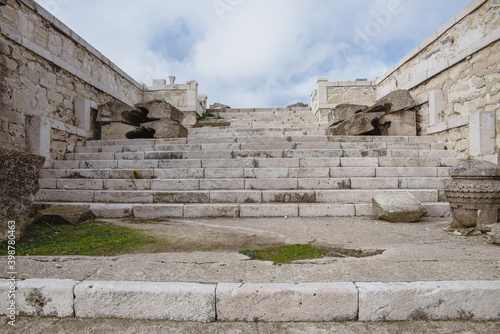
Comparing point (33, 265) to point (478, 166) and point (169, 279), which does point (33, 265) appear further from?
point (478, 166)

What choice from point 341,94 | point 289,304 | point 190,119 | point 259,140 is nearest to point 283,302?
point 289,304

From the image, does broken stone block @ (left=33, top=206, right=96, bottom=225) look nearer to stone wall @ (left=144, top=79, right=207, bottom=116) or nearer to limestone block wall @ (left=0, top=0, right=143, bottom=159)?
limestone block wall @ (left=0, top=0, right=143, bottom=159)

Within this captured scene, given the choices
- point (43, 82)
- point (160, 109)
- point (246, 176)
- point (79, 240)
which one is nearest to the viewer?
point (79, 240)

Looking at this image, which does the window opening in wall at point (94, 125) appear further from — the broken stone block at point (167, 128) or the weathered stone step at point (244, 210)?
the weathered stone step at point (244, 210)

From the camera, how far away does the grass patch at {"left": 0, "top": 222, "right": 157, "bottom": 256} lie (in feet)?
9.04

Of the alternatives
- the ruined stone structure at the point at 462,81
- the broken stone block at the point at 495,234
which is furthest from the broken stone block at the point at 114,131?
the ruined stone structure at the point at 462,81

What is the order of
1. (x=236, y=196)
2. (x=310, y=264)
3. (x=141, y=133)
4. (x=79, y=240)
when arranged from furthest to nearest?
(x=141, y=133)
(x=236, y=196)
(x=79, y=240)
(x=310, y=264)

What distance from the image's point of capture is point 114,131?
817cm

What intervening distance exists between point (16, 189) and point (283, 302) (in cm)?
331

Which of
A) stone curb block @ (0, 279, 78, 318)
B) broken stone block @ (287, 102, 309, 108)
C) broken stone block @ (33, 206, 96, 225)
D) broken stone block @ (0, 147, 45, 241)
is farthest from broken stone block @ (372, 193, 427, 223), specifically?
broken stone block @ (287, 102, 309, 108)

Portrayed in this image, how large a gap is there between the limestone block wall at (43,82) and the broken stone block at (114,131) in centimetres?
47

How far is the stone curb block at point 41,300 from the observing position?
6.14 ft

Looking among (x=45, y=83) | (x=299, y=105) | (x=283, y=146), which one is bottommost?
(x=283, y=146)

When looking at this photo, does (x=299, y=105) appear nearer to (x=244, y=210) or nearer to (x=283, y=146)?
(x=283, y=146)
